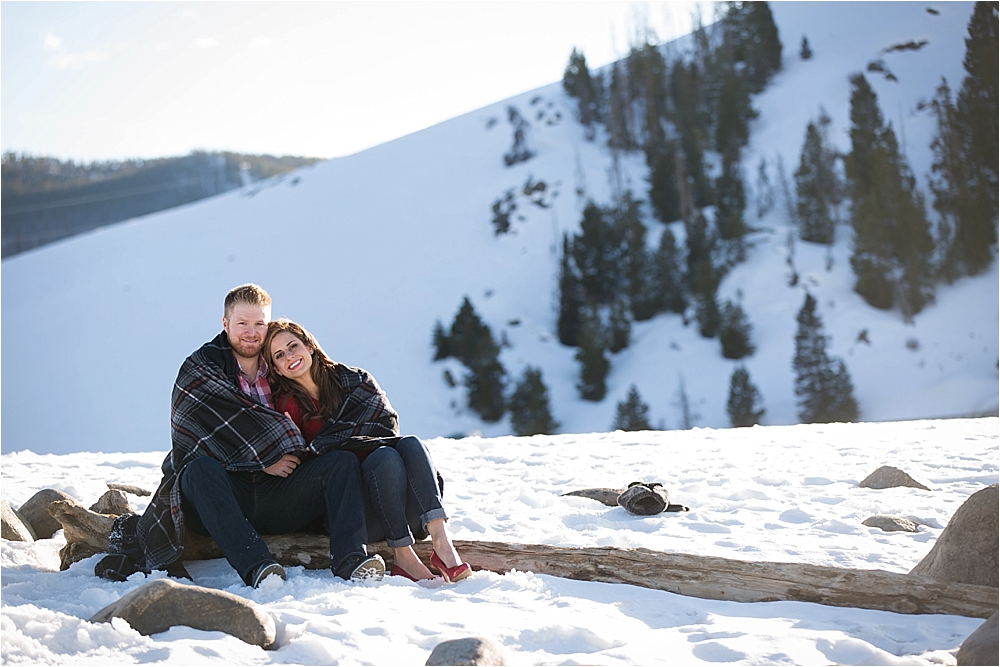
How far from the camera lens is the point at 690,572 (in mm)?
3152

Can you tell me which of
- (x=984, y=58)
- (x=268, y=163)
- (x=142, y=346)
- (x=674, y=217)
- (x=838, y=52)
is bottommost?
(x=142, y=346)

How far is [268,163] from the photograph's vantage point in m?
103

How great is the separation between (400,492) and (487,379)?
21.2 meters

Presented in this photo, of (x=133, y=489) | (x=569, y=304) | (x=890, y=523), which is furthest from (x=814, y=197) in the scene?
(x=133, y=489)

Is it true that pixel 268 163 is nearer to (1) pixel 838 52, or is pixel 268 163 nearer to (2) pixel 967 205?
(1) pixel 838 52

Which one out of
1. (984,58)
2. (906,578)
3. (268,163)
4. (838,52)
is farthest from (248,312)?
(268,163)

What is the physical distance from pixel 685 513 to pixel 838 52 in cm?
4544

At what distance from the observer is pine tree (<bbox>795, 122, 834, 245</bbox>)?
1156 inches

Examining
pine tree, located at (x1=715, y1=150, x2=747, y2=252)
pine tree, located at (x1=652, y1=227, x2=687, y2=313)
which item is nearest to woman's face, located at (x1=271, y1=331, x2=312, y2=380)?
pine tree, located at (x1=652, y1=227, x2=687, y2=313)

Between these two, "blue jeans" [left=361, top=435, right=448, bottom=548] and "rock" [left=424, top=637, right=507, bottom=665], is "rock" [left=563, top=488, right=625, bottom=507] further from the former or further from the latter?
"rock" [left=424, top=637, right=507, bottom=665]

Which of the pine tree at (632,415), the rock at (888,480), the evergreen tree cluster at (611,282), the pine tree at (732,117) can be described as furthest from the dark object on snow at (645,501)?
the pine tree at (732,117)

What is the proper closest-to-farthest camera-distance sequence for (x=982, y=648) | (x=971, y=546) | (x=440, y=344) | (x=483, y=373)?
1. (x=982, y=648)
2. (x=971, y=546)
3. (x=483, y=373)
4. (x=440, y=344)

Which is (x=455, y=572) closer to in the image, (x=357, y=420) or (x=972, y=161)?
(x=357, y=420)

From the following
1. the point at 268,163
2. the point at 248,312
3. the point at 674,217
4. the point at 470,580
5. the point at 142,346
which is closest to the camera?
the point at 470,580
